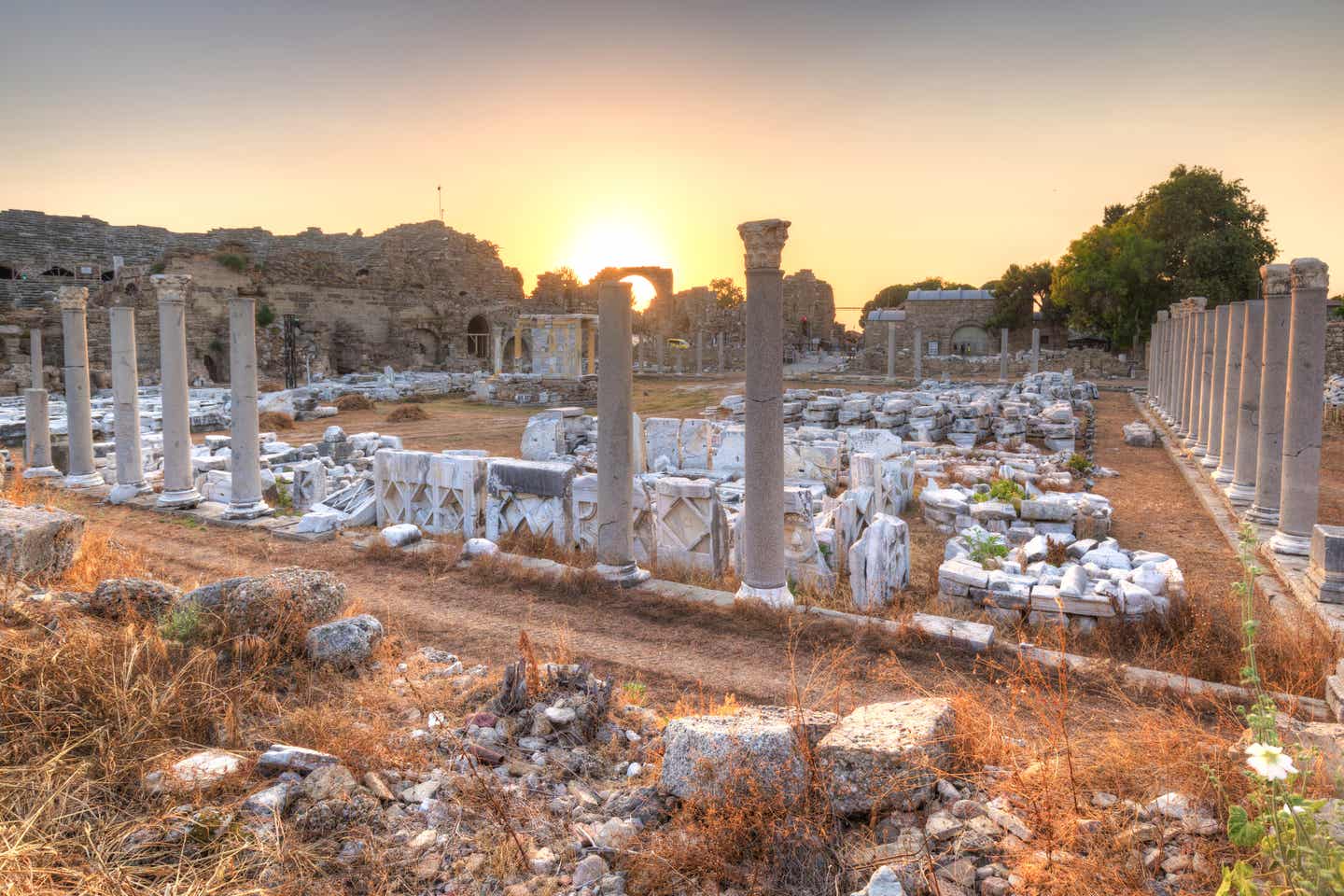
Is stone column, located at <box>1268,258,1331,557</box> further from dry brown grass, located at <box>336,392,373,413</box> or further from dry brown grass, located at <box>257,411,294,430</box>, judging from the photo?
dry brown grass, located at <box>336,392,373,413</box>

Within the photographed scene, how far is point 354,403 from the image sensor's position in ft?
88.7

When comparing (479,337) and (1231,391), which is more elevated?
(479,337)

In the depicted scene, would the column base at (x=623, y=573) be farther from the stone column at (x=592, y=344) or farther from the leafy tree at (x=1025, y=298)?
the leafy tree at (x=1025, y=298)

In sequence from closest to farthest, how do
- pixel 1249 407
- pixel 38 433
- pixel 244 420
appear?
pixel 244 420 < pixel 1249 407 < pixel 38 433

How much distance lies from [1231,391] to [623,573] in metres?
11.2

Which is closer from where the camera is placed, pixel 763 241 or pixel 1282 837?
pixel 1282 837

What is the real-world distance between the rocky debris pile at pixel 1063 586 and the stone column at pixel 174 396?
9531 mm

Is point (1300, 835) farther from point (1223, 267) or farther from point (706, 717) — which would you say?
point (1223, 267)

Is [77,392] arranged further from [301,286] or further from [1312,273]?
[301,286]

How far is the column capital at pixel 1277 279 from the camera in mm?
9867

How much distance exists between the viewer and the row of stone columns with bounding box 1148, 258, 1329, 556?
28.9 ft

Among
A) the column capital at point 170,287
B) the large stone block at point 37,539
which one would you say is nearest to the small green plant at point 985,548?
the large stone block at point 37,539

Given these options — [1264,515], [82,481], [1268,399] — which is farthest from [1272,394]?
Result: [82,481]

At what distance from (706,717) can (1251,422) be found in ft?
36.8
